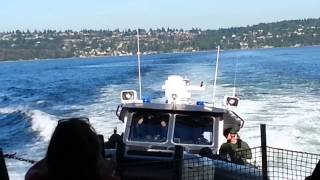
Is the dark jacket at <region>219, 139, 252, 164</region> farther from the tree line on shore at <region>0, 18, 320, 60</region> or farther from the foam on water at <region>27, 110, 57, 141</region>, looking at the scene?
the tree line on shore at <region>0, 18, 320, 60</region>

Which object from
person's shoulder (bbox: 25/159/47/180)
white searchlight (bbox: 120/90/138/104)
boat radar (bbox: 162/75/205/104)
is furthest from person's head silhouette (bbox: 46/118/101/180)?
boat radar (bbox: 162/75/205/104)

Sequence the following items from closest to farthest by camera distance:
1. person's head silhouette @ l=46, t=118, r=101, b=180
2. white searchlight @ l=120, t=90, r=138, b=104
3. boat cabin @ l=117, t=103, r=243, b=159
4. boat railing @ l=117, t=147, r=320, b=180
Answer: person's head silhouette @ l=46, t=118, r=101, b=180
boat railing @ l=117, t=147, r=320, b=180
boat cabin @ l=117, t=103, r=243, b=159
white searchlight @ l=120, t=90, r=138, b=104

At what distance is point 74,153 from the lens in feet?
10.0

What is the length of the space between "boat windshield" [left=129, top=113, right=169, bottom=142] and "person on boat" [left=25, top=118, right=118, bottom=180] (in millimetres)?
7760

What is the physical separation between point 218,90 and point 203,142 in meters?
20.5

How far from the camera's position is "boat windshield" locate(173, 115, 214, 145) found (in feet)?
36.0

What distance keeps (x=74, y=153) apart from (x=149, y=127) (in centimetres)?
811

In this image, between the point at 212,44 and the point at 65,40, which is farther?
the point at 65,40

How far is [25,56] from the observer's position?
7269 inches

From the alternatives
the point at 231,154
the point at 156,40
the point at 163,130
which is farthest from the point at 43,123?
the point at 156,40

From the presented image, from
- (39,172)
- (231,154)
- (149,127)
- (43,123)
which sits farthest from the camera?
(43,123)

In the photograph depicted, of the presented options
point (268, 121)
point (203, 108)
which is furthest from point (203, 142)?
point (268, 121)

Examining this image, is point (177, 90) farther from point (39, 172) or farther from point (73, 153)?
point (73, 153)

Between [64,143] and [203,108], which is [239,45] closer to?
[203,108]
